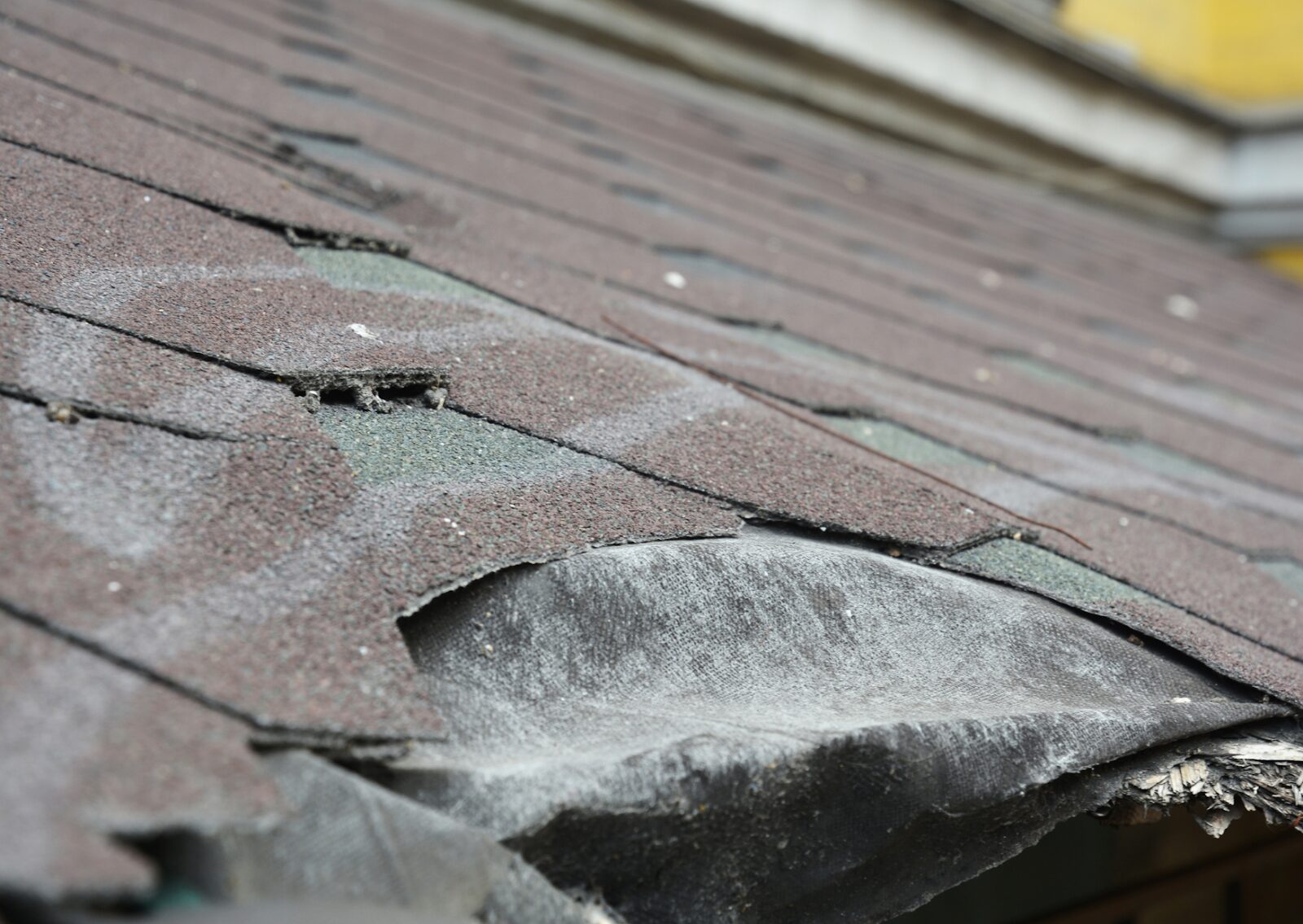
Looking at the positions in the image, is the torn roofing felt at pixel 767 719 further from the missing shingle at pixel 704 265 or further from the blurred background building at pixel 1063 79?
the blurred background building at pixel 1063 79

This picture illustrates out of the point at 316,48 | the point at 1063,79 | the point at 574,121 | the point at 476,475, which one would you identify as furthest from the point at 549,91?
the point at 1063,79

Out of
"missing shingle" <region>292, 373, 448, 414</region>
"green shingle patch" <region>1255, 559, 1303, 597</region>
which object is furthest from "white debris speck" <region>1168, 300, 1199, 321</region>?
"missing shingle" <region>292, 373, 448, 414</region>

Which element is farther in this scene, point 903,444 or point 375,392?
point 903,444

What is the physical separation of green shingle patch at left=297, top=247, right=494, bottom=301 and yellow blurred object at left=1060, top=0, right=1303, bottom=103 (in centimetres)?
602

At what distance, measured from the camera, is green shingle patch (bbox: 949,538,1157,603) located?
47.4 inches

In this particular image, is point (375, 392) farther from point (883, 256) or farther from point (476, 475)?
point (883, 256)

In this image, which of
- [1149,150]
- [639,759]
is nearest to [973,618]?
[639,759]

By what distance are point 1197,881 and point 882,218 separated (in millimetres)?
2010

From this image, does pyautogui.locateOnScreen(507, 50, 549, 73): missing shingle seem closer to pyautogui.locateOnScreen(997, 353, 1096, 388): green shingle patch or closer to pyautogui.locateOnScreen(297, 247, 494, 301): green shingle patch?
pyautogui.locateOnScreen(997, 353, 1096, 388): green shingle patch

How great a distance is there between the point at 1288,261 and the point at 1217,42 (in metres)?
1.57

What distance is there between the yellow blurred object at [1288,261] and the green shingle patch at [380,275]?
6105mm

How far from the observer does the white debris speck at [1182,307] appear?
4.05m

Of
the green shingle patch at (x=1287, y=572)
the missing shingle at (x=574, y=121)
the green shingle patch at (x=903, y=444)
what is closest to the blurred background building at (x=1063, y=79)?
the missing shingle at (x=574, y=121)

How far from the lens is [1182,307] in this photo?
4.23 metres
